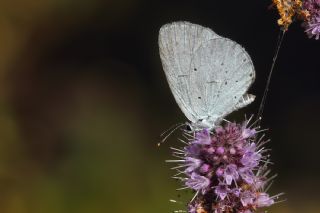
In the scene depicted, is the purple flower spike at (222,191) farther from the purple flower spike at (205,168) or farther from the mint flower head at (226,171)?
the purple flower spike at (205,168)

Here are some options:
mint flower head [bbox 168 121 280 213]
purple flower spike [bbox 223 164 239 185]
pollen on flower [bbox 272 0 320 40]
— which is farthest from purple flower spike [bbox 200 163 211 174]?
pollen on flower [bbox 272 0 320 40]

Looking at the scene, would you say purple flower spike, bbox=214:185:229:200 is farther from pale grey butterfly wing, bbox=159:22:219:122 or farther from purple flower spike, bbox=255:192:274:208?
pale grey butterfly wing, bbox=159:22:219:122

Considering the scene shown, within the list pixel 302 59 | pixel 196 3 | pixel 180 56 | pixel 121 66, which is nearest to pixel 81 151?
pixel 121 66

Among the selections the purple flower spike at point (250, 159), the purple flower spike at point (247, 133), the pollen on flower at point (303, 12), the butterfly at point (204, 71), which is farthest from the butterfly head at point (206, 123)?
the pollen on flower at point (303, 12)

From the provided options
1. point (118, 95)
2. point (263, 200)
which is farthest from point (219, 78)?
point (118, 95)

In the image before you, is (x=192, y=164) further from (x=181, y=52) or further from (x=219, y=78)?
(x=181, y=52)
